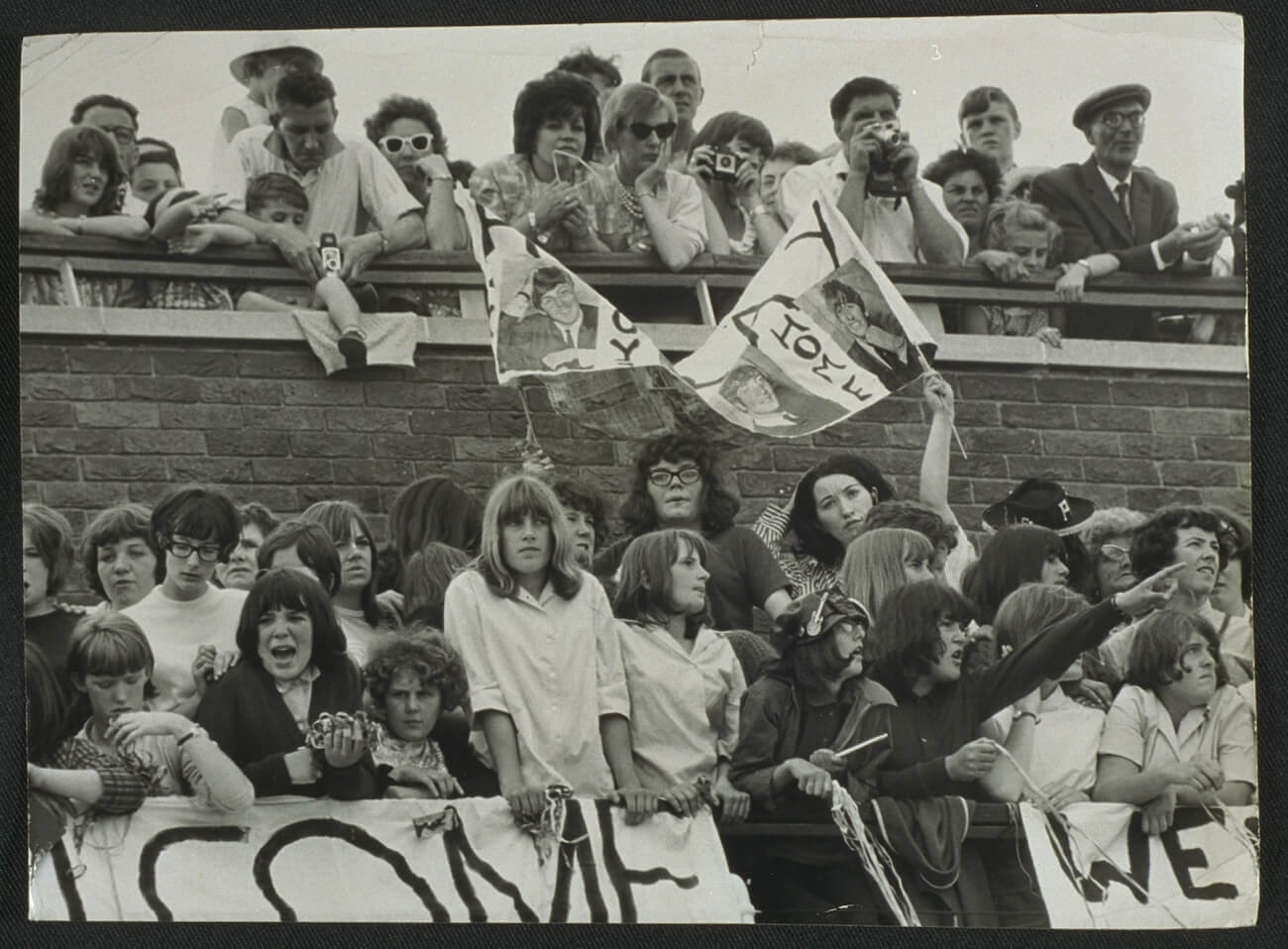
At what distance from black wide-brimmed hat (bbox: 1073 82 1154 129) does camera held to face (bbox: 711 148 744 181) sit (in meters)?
0.79

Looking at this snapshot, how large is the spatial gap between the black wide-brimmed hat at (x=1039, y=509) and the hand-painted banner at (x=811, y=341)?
1.19 feet

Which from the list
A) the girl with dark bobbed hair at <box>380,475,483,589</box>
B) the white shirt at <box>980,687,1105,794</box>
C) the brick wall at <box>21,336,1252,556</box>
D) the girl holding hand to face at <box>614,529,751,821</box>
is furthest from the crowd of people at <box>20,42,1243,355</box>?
the white shirt at <box>980,687,1105,794</box>

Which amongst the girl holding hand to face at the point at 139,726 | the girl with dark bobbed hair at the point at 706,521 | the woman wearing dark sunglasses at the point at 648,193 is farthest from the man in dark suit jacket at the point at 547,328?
the girl holding hand to face at the point at 139,726

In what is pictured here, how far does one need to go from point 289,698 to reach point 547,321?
104 centimetres

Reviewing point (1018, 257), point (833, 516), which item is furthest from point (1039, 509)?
point (1018, 257)

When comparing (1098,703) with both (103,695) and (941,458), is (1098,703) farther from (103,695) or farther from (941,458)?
(103,695)

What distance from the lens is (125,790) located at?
3736 millimetres

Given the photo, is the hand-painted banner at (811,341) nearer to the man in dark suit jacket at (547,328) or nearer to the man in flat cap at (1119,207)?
the man in dark suit jacket at (547,328)

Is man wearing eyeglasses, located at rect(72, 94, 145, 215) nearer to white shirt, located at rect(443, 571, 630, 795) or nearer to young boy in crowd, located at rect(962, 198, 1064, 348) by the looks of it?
white shirt, located at rect(443, 571, 630, 795)

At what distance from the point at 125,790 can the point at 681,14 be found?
2.20m

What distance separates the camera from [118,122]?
12.7ft

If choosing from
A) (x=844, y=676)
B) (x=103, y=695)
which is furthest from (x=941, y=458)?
(x=103, y=695)

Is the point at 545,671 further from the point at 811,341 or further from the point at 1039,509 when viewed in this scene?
the point at 1039,509

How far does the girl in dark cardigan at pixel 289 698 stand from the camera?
12.2 feet
